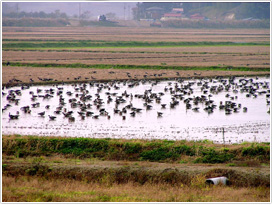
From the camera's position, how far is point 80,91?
98.3 ft

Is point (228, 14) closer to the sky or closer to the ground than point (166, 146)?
closer to the sky

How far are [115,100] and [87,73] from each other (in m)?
13.7

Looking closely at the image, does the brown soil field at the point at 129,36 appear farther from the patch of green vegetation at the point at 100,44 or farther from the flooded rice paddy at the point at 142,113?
the flooded rice paddy at the point at 142,113

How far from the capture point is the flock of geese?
23344 millimetres

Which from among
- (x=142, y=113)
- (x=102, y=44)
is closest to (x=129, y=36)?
(x=102, y=44)

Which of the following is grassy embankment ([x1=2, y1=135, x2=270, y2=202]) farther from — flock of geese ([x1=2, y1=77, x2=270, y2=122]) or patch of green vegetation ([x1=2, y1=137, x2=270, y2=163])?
flock of geese ([x1=2, y1=77, x2=270, y2=122])

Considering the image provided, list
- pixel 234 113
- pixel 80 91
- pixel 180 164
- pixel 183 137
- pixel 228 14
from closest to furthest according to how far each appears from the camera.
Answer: pixel 180 164 < pixel 183 137 < pixel 234 113 < pixel 80 91 < pixel 228 14

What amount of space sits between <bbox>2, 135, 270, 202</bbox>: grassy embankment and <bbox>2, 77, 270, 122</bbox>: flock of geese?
5405 millimetres

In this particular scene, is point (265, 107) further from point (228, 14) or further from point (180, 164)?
point (228, 14)

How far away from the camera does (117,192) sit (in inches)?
474

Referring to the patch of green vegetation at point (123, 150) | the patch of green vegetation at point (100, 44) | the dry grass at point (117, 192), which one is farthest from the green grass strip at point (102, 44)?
the dry grass at point (117, 192)

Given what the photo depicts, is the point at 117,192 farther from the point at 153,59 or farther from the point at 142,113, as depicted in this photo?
the point at 153,59

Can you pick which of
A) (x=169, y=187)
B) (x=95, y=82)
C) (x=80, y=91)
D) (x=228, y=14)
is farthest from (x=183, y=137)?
(x=228, y=14)

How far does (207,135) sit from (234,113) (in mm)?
5165
